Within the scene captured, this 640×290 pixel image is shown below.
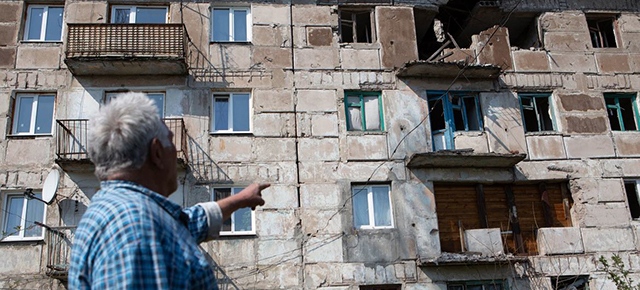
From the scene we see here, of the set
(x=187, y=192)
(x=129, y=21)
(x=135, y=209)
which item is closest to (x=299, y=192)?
(x=187, y=192)

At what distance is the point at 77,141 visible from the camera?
13.9m

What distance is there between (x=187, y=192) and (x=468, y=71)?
26.4 feet

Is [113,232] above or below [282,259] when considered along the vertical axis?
below

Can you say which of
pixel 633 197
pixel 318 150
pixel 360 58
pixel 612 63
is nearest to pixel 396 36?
pixel 360 58

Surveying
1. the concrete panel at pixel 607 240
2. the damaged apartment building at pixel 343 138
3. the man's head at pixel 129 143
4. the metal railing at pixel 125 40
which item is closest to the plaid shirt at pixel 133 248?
the man's head at pixel 129 143

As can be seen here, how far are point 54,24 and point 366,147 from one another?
905 centimetres

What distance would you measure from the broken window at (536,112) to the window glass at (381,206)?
15.0 ft

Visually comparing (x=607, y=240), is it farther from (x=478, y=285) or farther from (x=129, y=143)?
(x=129, y=143)

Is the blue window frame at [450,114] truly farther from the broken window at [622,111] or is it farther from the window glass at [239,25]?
the window glass at [239,25]

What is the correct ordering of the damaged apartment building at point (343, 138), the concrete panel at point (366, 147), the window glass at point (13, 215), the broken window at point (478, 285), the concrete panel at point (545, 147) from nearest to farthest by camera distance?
the window glass at point (13, 215), the damaged apartment building at point (343, 138), the broken window at point (478, 285), the concrete panel at point (366, 147), the concrete panel at point (545, 147)

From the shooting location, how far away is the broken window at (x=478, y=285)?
45.8 feet

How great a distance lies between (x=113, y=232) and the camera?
2029 mm

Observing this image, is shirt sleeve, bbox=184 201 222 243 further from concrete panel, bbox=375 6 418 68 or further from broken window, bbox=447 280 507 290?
concrete panel, bbox=375 6 418 68

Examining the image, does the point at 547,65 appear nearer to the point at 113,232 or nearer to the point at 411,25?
the point at 411,25
